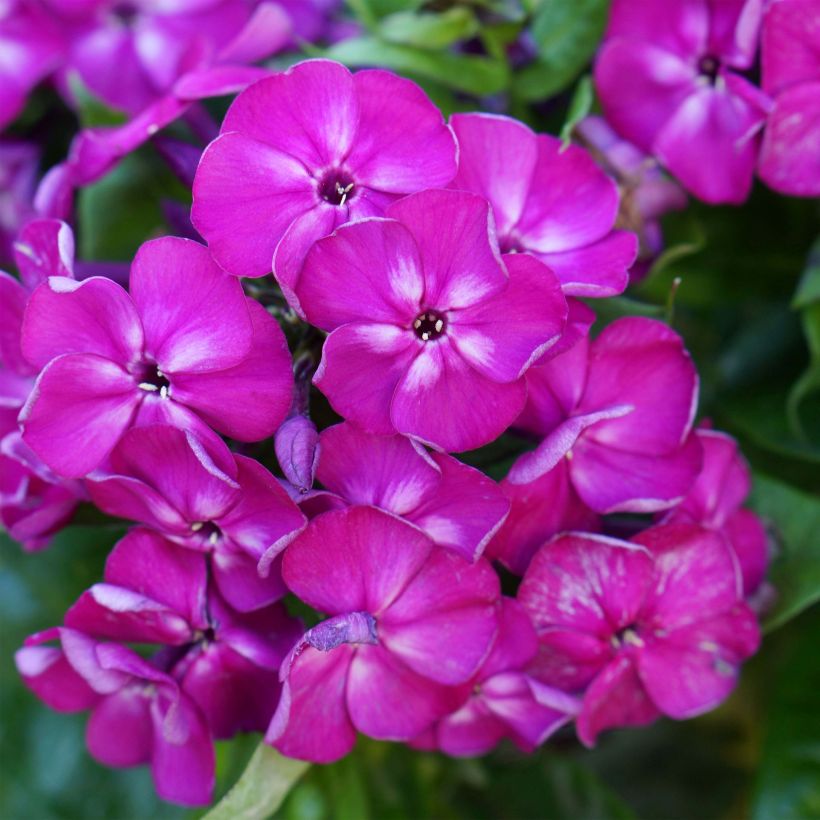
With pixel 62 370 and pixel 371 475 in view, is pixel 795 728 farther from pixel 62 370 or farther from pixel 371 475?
pixel 62 370

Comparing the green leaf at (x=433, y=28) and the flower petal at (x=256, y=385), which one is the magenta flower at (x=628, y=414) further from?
A: the green leaf at (x=433, y=28)

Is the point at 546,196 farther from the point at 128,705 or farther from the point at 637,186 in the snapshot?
the point at 128,705

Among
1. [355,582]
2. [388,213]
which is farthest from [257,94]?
[355,582]

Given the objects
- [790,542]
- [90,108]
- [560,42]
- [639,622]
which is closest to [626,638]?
[639,622]

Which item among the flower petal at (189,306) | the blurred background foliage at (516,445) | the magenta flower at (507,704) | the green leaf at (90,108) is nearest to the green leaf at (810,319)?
the blurred background foliage at (516,445)

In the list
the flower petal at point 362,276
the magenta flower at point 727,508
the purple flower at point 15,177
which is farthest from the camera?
the purple flower at point 15,177

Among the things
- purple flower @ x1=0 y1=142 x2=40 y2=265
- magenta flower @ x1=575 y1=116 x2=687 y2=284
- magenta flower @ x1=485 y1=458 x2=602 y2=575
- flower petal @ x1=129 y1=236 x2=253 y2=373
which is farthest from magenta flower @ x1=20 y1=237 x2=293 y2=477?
purple flower @ x1=0 y1=142 x2=40 y2=265
